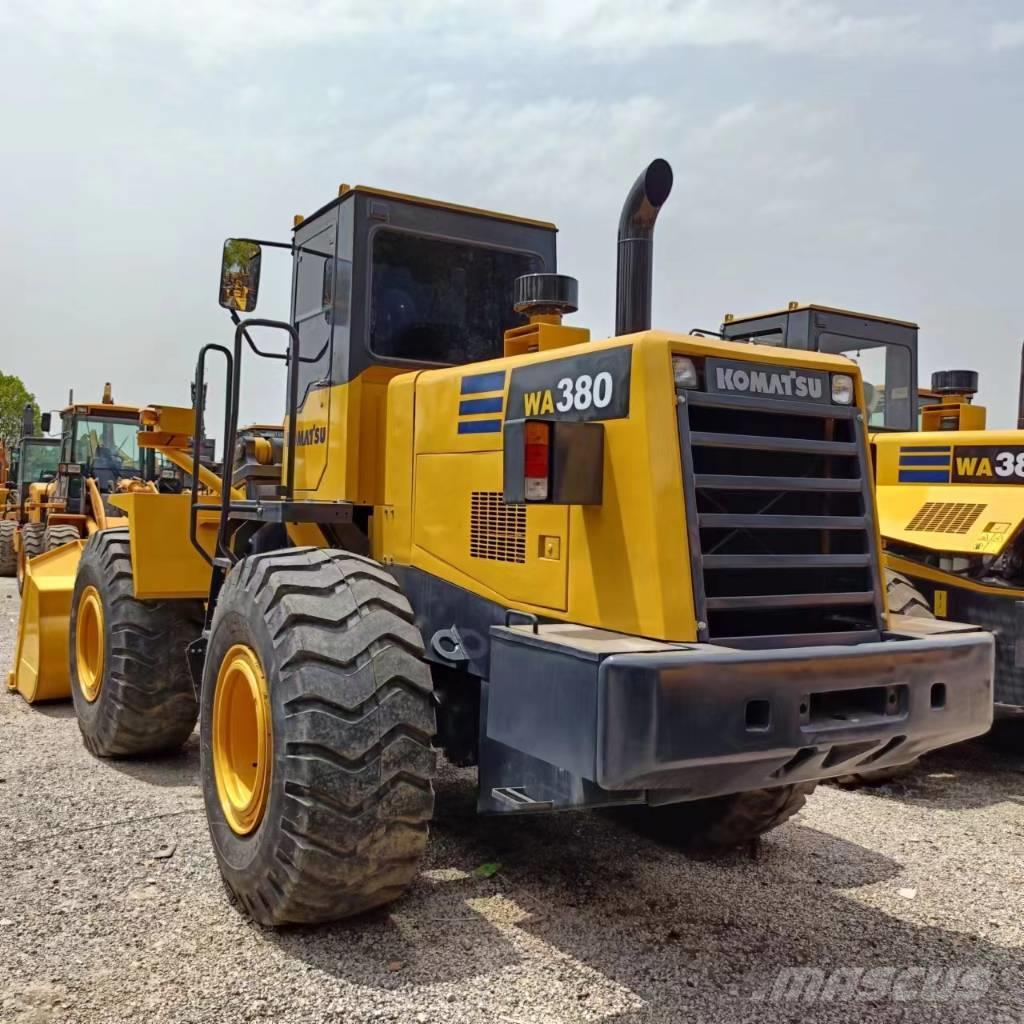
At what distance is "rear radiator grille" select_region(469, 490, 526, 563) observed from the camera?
12.2 feet

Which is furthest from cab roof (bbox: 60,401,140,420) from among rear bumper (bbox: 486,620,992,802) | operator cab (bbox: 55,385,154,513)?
rear bumper (bbox: 486,620,992,802)

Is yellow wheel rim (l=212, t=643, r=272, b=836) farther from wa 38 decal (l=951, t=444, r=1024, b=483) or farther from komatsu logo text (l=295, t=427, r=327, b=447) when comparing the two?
wa 38 decal (l=951, t=444, r=1024, b=483)

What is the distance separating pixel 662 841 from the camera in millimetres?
4738

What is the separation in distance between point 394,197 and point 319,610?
2091 millimetres

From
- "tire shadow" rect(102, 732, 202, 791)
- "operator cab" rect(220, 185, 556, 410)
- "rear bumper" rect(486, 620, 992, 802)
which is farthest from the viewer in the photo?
"tire shadow" rect(102, 732, 202, 791)

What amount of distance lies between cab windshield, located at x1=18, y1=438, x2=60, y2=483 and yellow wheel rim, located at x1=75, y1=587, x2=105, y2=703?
11905mm

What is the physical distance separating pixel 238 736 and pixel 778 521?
2251 millimetres

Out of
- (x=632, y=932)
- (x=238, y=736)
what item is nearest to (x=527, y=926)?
(x=632, y=932)

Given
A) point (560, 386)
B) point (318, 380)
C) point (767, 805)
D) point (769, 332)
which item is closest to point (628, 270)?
point (560, 386)

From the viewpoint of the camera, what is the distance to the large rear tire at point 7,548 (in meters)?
16.9

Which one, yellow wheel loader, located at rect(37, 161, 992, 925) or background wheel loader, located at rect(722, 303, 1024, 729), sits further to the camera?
background wheel loader, located at rect(722, 303, 1024, 729)

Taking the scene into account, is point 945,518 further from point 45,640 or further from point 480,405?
point 45,640

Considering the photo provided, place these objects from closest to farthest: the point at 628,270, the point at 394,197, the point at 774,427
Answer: the point at 774,427
the point at 628,270
the point at 394,197

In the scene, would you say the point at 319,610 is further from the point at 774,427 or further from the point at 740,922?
the point at 740,922
